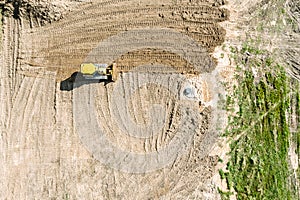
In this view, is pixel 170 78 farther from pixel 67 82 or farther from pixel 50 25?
pixel 50 25

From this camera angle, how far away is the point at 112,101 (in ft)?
39.8

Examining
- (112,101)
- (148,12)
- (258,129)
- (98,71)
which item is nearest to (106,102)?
(112,101)

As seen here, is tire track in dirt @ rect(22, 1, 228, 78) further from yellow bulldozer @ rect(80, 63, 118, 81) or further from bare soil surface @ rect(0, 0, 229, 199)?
yellow bulldozer @ rect(80, 63, 118, 81)

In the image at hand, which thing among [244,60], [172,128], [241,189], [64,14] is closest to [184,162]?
[172,128]

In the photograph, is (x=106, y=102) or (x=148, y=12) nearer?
(x=106, y=102)

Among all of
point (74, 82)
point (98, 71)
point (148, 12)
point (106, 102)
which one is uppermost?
point (148, 12)

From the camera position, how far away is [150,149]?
12.0 metres

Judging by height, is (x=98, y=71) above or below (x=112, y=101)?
above

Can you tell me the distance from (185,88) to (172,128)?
1223mm

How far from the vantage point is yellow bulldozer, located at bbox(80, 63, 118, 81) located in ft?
37.8

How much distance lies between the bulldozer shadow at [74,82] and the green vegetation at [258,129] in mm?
4057

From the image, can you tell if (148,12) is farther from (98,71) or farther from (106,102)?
(106,102)

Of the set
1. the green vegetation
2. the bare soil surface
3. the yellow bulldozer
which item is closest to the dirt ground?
the bare soil surface

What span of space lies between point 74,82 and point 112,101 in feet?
4.13
